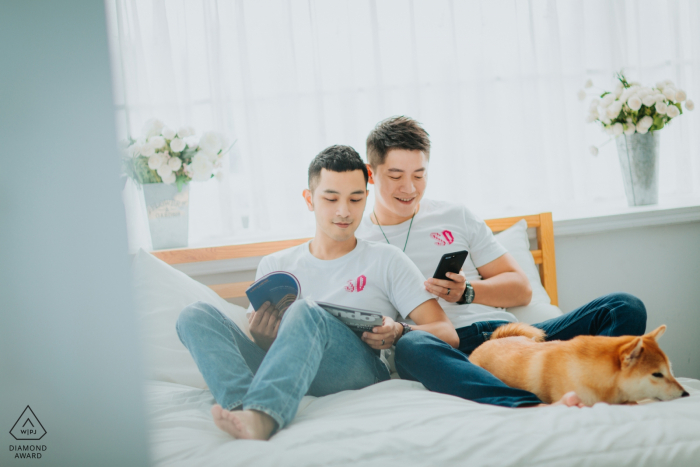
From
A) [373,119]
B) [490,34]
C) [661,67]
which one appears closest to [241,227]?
[373,119]

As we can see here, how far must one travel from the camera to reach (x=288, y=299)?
1.16 m

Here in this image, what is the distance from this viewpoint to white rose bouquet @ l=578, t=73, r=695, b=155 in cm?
188

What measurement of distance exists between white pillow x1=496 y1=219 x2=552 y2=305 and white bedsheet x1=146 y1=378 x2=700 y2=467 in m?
0.81

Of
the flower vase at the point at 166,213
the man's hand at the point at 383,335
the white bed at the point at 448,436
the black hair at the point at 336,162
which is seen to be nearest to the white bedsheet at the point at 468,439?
the white bed at the point at 448,436

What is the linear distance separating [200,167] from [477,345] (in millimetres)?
1092

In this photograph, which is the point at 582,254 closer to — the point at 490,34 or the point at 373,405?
the point at 490,34

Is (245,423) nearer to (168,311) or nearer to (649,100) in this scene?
(168,311)

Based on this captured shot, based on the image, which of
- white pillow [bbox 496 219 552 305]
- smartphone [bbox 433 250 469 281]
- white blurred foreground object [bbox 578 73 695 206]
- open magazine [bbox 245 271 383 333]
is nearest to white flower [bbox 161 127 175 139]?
open magazine [bbox 245 271 383 333]

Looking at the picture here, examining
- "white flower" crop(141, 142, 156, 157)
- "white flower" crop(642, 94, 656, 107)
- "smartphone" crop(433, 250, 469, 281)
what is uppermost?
"white flower" crop(642, 94, 656, 107)

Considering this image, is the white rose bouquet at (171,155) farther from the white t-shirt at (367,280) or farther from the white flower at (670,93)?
the white flower at (670,93)

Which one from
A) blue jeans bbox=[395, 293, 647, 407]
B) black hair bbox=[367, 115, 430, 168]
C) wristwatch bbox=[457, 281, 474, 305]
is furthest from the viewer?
black hair bbox=[367, 115, 430, 168]

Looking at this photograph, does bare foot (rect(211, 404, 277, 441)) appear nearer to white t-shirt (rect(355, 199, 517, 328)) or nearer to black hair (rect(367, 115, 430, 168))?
white t-shirt (rect(355, 199, 517, 328))

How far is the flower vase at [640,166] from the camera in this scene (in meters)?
1.96

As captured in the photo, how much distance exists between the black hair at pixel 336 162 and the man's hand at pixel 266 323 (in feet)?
1.15
